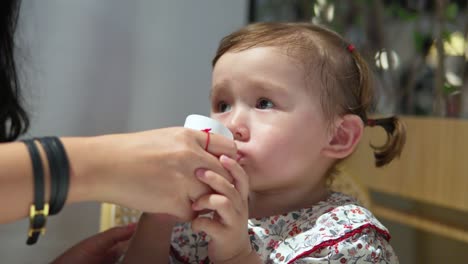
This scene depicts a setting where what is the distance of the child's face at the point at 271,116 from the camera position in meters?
0.94

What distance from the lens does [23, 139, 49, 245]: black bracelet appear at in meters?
0.62

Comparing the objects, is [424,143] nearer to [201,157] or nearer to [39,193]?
[201,157]

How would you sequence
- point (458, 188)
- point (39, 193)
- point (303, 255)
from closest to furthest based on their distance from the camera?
point (39, 193), point (303, 255), point (458, 188)

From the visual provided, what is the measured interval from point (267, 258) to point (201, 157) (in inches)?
11.1

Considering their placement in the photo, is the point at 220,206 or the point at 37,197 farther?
the point at 220,206

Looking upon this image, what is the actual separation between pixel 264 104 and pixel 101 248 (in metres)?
0.46

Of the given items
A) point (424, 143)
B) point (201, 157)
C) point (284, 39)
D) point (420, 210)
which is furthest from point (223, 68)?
point (420, 210)

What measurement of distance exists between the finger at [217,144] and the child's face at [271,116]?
0.14 metres

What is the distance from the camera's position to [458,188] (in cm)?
179

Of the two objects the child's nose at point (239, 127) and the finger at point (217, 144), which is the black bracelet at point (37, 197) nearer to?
the finger at point (217, 144)

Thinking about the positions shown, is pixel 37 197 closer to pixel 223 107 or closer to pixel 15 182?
pixel 15 182

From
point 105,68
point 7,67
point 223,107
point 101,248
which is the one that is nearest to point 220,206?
point 223,107

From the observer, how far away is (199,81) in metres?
2.24

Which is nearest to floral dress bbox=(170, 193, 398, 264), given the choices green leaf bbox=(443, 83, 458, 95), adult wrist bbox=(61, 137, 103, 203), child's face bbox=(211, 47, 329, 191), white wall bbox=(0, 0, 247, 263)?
child's face bbox=(211, 47, 329, 191)
